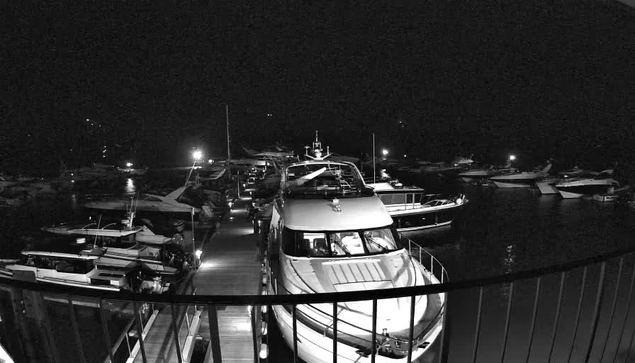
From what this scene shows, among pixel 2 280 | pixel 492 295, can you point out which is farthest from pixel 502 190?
pixel 2 280

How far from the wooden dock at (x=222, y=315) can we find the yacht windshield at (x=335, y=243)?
2.18 m

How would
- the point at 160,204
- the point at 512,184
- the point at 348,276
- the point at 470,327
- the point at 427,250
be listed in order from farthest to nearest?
the point at 512,184 → the point at 160,204 → the point at 427,250 → the point at 470,327 → the point at 348,276

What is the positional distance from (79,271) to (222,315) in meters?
7.70

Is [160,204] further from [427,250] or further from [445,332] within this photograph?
[445,332]

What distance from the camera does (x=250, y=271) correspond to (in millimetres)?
10094

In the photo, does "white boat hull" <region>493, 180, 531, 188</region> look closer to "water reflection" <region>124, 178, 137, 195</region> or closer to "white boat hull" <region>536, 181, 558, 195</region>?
"white boat hull" <region>536, 181, 558, 195</region>

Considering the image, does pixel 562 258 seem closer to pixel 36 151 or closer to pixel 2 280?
pixel 2 280

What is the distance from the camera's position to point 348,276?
6832mm

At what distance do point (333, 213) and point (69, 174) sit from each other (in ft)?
198

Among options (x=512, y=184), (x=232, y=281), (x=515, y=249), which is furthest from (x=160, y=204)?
(x=512, y=184)

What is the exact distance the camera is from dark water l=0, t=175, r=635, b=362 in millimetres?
10672

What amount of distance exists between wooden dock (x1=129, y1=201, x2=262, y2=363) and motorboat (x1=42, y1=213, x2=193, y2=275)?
3.59m

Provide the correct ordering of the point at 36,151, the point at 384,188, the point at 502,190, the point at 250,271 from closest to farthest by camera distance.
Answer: the point at 250,271, the point at 384,188, the point at 502,190, the point at 36,151

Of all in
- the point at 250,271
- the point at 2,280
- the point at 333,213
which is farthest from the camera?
the point at 250,271
